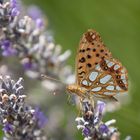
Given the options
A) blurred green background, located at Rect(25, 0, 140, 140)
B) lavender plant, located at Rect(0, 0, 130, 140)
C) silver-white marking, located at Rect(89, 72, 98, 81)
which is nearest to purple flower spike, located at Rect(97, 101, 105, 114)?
lavender plant, located at Rect(0, 0, 130, 140)

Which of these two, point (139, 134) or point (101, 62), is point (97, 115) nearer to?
point (101, 62)

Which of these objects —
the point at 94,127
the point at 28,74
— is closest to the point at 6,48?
the point at 28,74

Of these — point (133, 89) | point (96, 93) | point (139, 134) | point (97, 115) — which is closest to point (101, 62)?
point (96, 93)

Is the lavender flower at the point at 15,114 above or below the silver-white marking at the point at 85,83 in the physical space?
below

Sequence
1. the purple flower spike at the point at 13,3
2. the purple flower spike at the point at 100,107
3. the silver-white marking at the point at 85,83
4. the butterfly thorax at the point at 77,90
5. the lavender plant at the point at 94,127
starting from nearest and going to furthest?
1. the lavender plant at the point at 94,127
2. the purple flower spike at the point at 100,107
3. the butterfly thorax at the point at 77,90
4. the silver-white marking at the point at 85,83
5. the purple flower spike at the point at 13,3

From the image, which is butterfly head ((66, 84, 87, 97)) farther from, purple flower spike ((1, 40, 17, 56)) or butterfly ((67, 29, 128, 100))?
purple flower spike ((1, 40, 17, 56))

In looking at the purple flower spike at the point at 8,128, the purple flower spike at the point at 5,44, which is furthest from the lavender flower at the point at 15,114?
the purple flower spike at the point at 5,44

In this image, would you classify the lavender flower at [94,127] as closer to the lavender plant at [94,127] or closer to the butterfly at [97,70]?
the lavender plant at [94,127]
